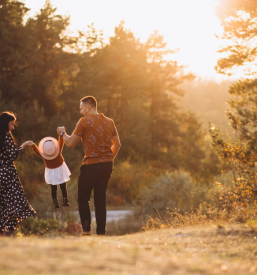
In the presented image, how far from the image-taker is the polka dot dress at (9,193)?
19.2ft

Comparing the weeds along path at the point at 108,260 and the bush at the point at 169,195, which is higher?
the weeds along path at the point at 108,260

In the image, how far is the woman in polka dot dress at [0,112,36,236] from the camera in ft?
19.2

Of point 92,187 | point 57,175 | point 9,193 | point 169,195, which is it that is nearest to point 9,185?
point 9,193

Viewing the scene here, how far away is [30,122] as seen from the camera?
27.5m

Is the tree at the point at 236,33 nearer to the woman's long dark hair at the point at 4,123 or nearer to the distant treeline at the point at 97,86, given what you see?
the woman's long dark hair at the point at 4,123

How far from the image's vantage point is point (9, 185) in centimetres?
593

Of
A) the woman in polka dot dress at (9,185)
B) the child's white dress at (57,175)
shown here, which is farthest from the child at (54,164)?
the woman in polka dot dress at (9,185)

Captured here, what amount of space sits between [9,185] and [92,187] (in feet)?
3.96

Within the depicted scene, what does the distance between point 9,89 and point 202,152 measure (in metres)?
17.8

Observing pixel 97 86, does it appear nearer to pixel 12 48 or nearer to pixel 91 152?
pixel 12 48

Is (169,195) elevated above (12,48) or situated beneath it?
situated beneath

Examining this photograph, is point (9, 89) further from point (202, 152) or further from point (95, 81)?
point (202, 152)

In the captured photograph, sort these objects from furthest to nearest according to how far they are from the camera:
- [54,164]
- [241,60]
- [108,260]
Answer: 1. [241,60]
2. [54,164]
3. [108,260]

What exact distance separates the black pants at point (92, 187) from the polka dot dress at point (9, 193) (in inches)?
34.0
